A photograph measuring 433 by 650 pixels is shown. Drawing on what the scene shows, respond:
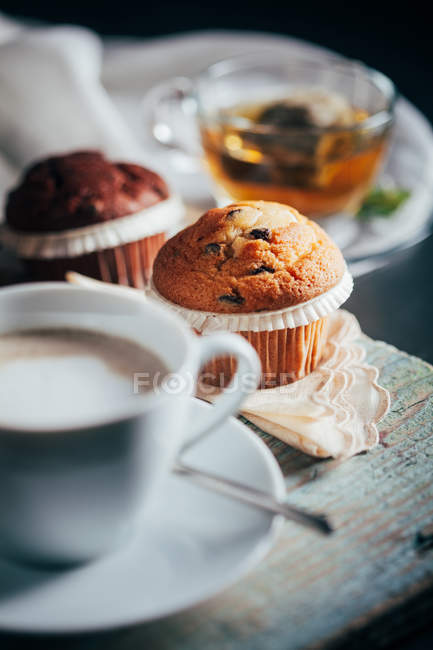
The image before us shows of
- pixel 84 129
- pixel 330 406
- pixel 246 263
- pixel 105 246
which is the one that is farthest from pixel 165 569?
pixel 84 129

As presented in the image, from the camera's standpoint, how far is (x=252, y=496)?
722mm

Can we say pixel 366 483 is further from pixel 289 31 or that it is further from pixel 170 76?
pixel 289 31

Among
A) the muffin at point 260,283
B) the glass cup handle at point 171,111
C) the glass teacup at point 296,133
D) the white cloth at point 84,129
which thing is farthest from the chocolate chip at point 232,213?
the glass cup handle at point 171,111

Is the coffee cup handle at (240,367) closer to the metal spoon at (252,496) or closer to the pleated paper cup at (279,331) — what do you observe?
the metal spoon at (252,496)

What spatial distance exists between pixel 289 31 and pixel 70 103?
1458 millimetres

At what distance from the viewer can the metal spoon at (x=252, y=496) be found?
0.68m

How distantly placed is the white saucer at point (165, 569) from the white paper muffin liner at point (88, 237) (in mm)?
668

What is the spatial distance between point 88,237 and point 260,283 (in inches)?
18.1

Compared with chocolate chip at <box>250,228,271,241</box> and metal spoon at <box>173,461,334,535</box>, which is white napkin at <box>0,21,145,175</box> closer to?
chocolate chip at <box>250,228,271,241</box>

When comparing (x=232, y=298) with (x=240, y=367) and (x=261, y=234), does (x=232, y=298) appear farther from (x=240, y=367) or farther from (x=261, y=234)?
(x=240, y=367)

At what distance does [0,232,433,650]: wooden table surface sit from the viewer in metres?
0.67

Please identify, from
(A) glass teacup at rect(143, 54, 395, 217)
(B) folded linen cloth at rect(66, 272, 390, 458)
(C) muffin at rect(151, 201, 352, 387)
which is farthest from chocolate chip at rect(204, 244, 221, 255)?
(A) glass teacup at rect(143, 54, 395, 217)

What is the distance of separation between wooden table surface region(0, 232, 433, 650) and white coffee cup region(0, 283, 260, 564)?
0.09m

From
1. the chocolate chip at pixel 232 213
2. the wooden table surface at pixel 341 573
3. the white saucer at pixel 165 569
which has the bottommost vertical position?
the wooden table surface at pixel 341 573
